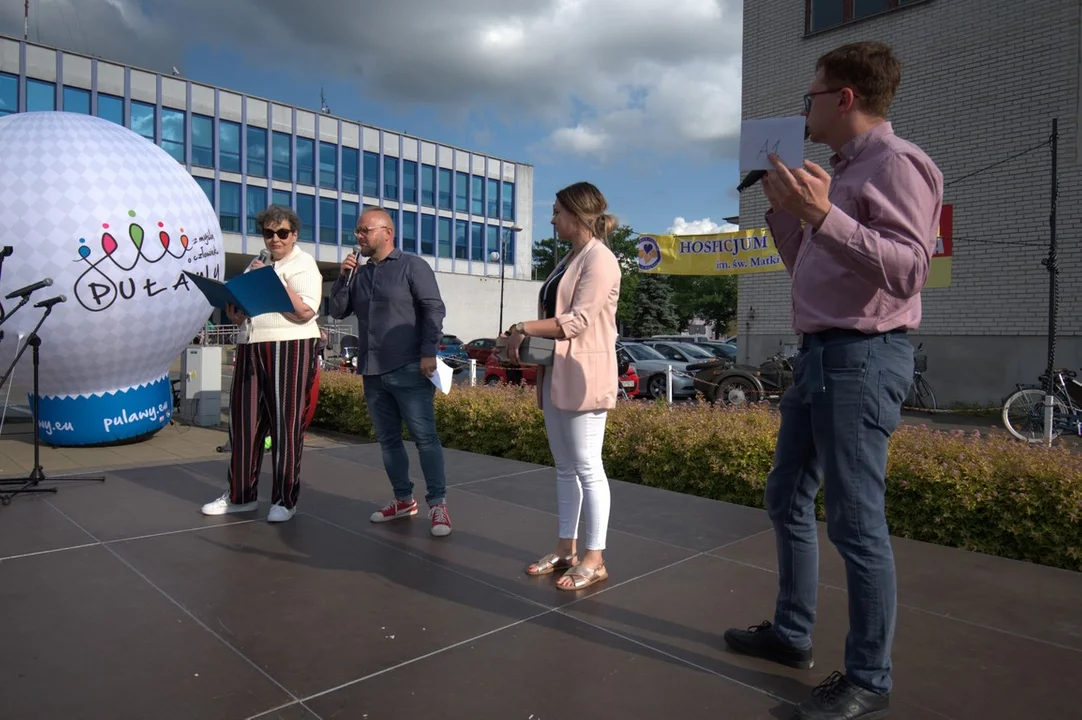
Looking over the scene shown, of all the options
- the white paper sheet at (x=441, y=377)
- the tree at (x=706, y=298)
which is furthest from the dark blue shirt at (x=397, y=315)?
the tree at (x=706, y=298)

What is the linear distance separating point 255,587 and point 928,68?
15213 mm

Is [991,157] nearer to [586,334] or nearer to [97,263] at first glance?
[586,334]

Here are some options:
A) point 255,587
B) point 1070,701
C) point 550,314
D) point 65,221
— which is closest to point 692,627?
point 1070,701

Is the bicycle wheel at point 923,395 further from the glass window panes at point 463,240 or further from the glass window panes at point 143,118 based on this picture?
the glass window panes at point 463,240

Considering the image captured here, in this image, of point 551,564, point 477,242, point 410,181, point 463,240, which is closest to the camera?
point 551,564

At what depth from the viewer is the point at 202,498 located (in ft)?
17.3

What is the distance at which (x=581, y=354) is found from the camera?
333 cm

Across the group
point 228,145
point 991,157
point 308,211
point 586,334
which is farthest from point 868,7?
point 228,145

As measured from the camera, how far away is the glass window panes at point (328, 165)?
43.6 m

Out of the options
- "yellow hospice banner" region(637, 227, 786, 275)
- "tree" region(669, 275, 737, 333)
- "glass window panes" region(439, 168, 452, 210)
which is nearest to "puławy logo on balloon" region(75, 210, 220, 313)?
"yellow hospice banner" region(637, 227, 786, 275)

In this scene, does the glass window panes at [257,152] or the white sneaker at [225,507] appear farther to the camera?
the glass window panes at [257,152]

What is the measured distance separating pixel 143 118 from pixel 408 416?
39821mm

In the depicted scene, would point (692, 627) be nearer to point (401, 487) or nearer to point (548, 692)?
point (548, 692)

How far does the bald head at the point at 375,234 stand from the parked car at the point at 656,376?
420 inches
